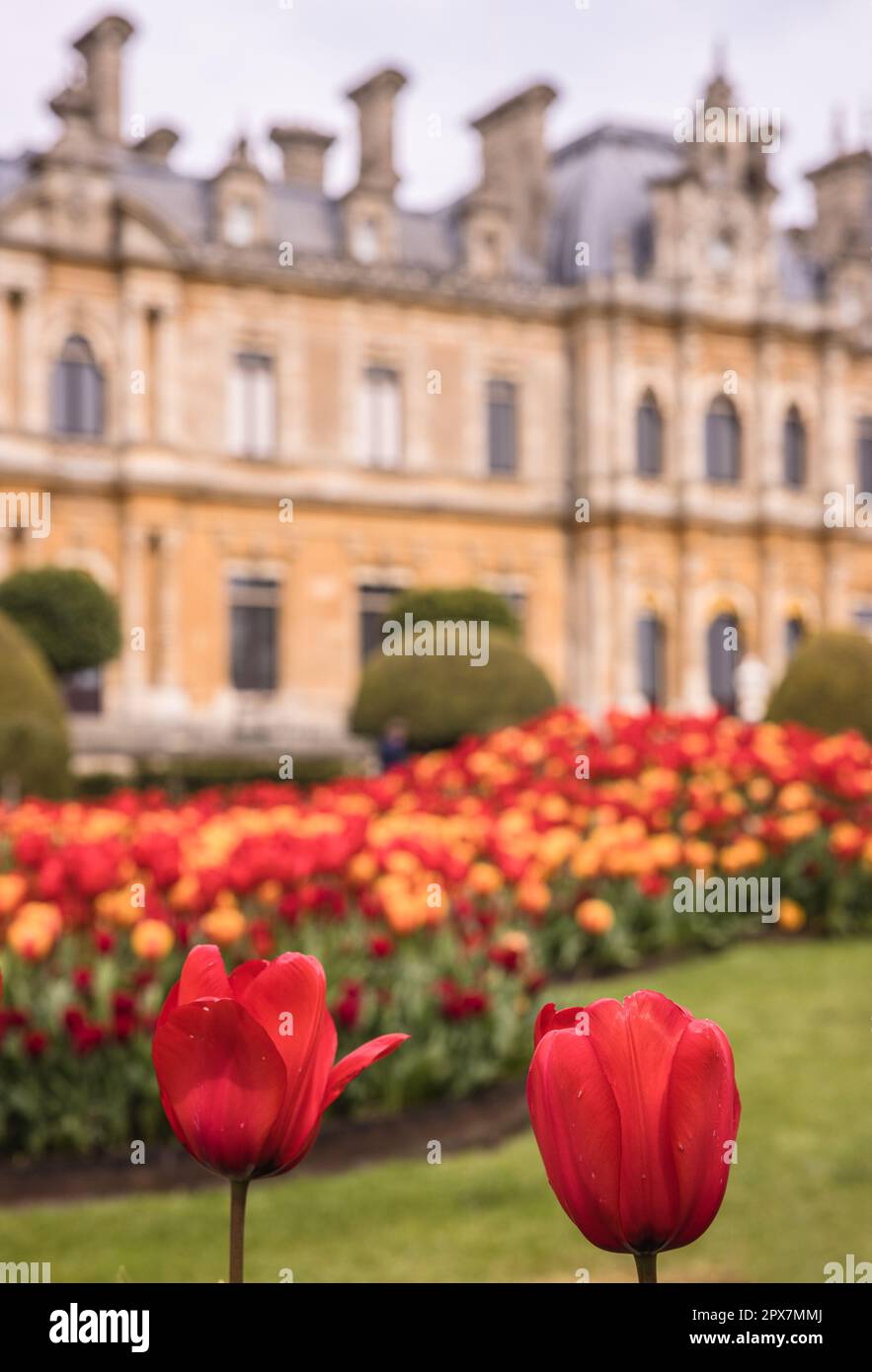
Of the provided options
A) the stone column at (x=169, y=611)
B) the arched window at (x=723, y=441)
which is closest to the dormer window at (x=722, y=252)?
the arched window at (x=723, y=441)

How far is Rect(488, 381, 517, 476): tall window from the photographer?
27812 millimetres

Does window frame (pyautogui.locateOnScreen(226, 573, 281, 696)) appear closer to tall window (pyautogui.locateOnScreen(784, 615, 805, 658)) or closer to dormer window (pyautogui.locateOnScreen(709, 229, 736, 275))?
tall window (pyautogui.locateOnScreen(784, 615, 805, 658))

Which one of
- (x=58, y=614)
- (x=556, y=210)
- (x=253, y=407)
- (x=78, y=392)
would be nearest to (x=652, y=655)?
(x=253, y=407)

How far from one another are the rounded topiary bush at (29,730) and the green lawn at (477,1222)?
23.4 feet

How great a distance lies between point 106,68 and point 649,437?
35.7ft

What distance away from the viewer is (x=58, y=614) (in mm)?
20719

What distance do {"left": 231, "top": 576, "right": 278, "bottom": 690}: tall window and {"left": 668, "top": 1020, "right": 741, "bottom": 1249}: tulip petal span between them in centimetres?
2485

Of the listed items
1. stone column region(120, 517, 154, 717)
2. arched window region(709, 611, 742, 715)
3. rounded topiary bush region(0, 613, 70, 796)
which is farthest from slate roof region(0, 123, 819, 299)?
rounded topiary bush region(0, 613, 70, 796)

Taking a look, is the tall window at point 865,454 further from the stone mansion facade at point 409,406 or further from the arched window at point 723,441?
the arched window at point 723,441

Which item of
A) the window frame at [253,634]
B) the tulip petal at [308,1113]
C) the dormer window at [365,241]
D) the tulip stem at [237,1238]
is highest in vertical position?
the dormer window at [365,241]

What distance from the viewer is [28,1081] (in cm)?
481

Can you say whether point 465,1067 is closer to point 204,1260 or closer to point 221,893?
point 221,893

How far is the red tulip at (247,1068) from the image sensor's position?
72cm

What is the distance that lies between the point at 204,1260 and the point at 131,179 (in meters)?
23.9
